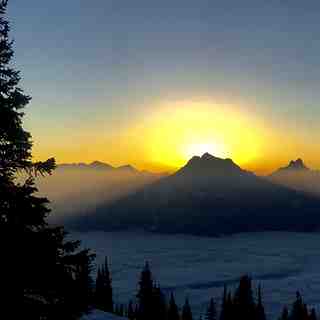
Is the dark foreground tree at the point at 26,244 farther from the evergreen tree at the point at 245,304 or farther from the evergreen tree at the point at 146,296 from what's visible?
the evergreen tree at the point at 146,296

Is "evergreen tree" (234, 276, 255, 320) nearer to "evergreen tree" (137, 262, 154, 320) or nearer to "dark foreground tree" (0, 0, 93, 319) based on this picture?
"evergreen tree" (137, 262, 154, 320)

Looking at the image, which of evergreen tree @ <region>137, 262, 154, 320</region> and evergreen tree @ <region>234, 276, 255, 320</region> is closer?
evergreen tree @ <region>234, 276, 255, 320</region>

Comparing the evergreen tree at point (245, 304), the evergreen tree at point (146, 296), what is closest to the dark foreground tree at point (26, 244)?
the evergreen tree at point (245, 304)

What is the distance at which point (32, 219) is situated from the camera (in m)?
14.2

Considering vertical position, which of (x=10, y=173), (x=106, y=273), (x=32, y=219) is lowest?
(x=106, y=273)

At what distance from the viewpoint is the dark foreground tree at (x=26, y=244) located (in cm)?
1377

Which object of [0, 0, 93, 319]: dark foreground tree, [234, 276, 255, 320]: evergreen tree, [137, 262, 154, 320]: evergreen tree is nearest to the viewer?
[0, 0, 93, 319]: dark foreground tree

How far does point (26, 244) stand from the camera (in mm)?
13859

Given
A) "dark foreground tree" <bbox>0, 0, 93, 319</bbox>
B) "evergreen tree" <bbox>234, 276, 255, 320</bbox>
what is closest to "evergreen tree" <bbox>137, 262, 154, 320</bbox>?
"evergreen tree" <bbox>234, 276, 255, 320</bbox>

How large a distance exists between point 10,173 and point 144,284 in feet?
249

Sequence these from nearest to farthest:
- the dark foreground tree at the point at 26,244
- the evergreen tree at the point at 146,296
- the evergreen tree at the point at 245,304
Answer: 1. the dark foreground tree at the point at 26,244
2. the evergreen tree at the point at 245,304
3. the evergreen tree at the point at 146,296

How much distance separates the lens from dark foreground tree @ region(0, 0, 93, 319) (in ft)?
45.2

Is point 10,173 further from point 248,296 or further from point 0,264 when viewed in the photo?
point 248,296

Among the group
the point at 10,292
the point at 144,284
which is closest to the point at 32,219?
the point at 10,292
